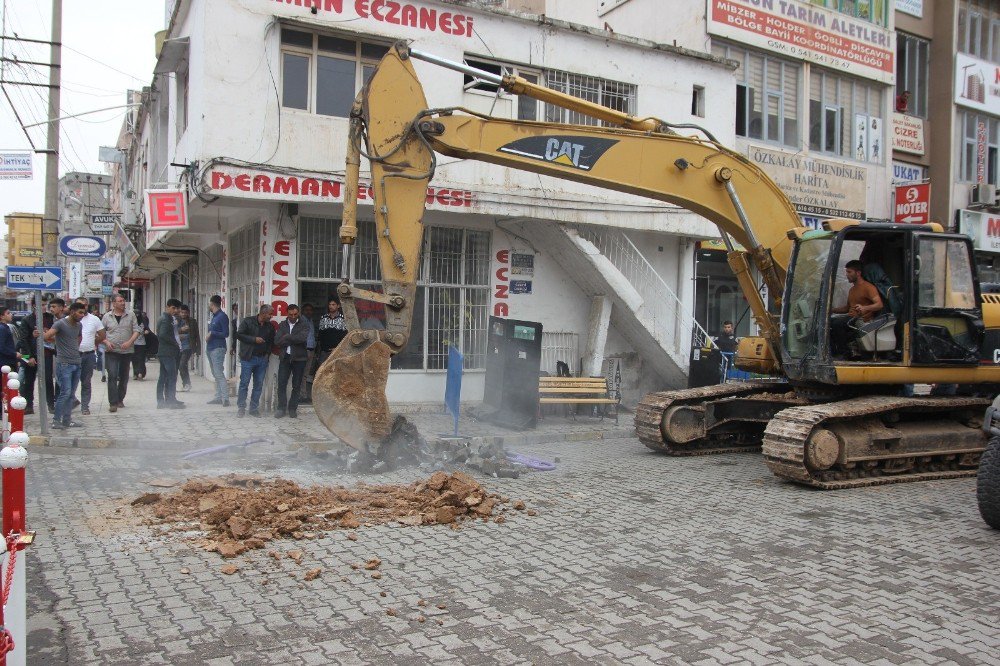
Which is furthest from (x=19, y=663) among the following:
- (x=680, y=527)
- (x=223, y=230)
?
(x=223, y=230)

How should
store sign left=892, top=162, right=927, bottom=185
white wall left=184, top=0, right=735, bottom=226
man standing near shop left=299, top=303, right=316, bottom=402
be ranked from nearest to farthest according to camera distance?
white wall left=184, top=0, right=735, bottom=226 < man standing near shop left=299, top=303, right=316, bottom=402 < store sign left=892, top=162, right=927, bottom=185

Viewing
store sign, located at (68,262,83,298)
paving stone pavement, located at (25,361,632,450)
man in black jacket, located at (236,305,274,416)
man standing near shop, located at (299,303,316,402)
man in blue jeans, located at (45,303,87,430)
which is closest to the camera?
paving stone pavement, located at (25,361,632,450)

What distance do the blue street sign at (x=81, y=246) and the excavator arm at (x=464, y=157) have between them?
7582mm

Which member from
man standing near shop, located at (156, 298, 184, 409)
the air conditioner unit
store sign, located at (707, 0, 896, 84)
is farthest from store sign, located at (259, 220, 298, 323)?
the air conditioner unit

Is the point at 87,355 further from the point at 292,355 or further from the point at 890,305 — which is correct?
the point at 890,305

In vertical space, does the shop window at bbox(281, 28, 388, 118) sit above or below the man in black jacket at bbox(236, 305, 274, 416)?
above

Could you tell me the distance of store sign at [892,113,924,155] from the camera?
2156 centimetres

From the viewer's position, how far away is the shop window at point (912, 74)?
21987 millimetres

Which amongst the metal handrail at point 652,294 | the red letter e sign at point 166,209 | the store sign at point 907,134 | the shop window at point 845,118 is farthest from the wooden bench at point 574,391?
the store sign at point 907,134

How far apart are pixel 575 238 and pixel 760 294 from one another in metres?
4.77

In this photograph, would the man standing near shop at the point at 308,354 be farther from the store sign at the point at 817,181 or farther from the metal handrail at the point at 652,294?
the store sign at the point at 817,181

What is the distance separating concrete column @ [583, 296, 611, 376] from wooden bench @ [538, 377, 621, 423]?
110 cm

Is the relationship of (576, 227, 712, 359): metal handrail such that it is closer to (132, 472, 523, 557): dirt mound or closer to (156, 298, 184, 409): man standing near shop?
(156, 298, 184, 409): man standing near shop

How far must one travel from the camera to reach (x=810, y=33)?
61.8ft
